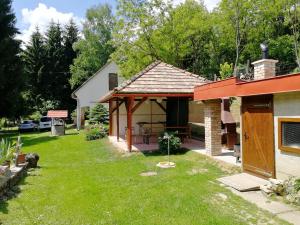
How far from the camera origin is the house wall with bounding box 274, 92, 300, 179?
7270 millimetres

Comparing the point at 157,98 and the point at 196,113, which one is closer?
the point at 157,98

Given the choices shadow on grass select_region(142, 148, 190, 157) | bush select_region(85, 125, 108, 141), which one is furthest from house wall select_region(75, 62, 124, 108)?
shadow on grass select_region(142, 148, 190, 157)

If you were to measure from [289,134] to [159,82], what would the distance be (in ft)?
27.0

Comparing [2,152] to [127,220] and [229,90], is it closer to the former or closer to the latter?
[127,220]

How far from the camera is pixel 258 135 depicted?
8.65m

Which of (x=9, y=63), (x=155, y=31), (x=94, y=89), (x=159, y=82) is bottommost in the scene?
(x=159, y=82)

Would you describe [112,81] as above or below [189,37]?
below

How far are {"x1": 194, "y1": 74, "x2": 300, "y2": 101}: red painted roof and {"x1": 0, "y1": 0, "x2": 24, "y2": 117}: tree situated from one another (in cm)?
2407

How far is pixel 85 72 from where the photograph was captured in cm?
4228

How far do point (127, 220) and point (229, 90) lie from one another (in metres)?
5.43

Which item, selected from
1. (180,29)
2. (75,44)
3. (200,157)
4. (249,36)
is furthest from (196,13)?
(75,44)

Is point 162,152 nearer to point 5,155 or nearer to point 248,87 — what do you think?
point 248,87

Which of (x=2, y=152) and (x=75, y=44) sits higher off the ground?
(x=75, y=44)

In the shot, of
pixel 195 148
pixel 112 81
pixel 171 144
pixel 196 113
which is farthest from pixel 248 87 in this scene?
pixel 112 81
